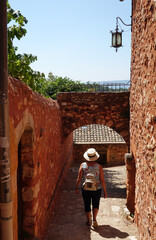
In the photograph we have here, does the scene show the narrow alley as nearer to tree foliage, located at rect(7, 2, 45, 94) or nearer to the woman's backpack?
the woman's backpack

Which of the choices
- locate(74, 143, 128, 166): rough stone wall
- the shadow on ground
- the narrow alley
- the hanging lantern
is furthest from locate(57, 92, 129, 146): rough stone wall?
locate(74, 143, 128, 166): rough stone wall

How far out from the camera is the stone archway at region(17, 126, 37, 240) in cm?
356

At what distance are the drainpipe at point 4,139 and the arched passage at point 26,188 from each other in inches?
58.0

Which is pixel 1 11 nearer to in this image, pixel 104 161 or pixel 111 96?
pixel 111 96

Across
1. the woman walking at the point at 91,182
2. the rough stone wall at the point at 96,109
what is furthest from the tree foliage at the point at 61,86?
the woman walking at the point at 91,182

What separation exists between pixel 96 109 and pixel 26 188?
193 inches

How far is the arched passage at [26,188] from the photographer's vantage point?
11.7ft

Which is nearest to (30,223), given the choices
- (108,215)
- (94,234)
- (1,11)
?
(94,234)

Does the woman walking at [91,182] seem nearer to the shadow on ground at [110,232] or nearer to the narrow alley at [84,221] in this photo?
the shadow on ground at [110,232]

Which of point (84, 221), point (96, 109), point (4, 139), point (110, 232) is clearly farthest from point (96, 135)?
point (4, 139)

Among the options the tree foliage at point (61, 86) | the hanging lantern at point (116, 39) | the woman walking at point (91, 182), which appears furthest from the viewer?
the tree foliage at point (61, 86)

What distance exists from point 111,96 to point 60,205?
4070mm

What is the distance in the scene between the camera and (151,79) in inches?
104

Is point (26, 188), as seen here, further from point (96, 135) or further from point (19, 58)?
point (96, 135)
